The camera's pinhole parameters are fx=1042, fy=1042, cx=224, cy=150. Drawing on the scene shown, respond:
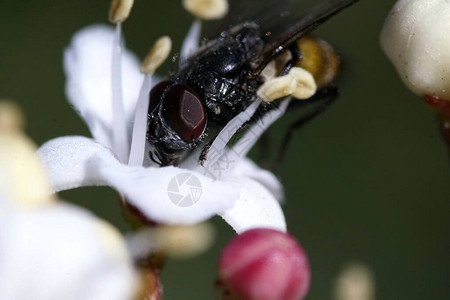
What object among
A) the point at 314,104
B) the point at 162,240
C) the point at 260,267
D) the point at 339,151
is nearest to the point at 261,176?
the point at 314,104

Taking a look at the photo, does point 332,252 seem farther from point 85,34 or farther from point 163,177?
point 163,177

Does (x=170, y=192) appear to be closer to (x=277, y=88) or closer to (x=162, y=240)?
(x=162, y=240)

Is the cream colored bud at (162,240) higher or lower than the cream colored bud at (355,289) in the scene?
higher

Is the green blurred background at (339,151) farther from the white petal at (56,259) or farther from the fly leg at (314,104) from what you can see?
the white petal at (56,259)

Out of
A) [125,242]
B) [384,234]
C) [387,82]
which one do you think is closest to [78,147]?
[125,242]

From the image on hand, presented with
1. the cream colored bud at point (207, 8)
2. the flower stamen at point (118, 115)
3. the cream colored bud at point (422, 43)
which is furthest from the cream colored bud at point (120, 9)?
the cream colored bud at point (422, 43)

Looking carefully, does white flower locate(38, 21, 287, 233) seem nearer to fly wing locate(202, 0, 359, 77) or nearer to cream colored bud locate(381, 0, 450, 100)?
fly wing locate(202, 0, 359, 77)

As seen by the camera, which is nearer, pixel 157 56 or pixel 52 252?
pixel 52 252
